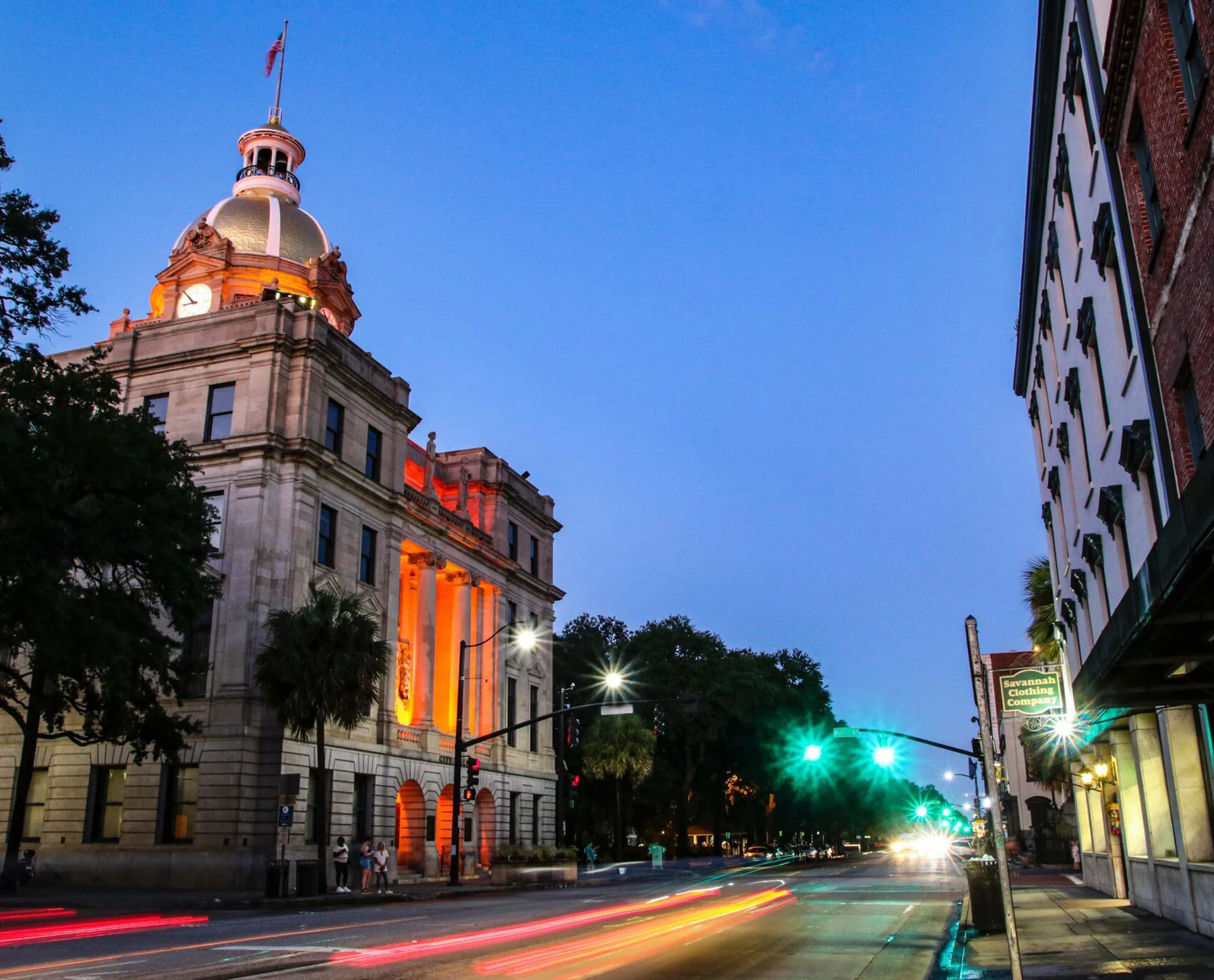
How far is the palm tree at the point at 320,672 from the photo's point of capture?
33.1 m

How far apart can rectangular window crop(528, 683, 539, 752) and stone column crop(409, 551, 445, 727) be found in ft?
33.0

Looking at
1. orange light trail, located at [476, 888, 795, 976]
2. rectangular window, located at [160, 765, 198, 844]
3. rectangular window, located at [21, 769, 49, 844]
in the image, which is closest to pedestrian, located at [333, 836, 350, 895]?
rectangular window, located at [160, 765, 198, 844]

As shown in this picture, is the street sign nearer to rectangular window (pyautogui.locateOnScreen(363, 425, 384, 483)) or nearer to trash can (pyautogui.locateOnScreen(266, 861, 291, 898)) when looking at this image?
trash can (pyautogui.locateOnScreen(266, 861, 291, 898))

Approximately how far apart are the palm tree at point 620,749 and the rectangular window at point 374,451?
24.4m

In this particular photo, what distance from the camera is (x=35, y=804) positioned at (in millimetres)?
38250

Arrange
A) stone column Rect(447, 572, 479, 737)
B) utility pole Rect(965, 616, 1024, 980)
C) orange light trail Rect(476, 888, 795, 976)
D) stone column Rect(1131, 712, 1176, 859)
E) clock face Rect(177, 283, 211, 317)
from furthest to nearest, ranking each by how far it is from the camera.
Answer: stone column Rect(447, 572, 479, 737) < clock face Rect(177, 283, 211, 317) < stone column Rect(1131, 712, 1176, 859) < orange light trail Rect(476, 888, 795, 976) < utility pole Rect(965, 616, 1024, 980)

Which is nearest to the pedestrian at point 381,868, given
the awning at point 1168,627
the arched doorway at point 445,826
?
the arched doorway at point 445,826

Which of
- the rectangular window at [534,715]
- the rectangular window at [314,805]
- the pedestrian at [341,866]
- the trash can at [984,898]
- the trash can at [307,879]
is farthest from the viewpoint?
the rectangular window at [534,715]

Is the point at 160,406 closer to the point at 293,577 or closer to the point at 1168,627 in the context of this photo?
the point at 293,577

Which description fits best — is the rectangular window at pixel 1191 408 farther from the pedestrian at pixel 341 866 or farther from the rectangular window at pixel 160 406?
the rectangular window at pixel 160 406

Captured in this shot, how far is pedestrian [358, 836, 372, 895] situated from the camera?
3406 cm

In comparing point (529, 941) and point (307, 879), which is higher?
point (307, 879)

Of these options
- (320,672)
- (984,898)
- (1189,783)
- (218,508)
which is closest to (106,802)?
(320,672)

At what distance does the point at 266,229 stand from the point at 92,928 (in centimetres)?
3958
